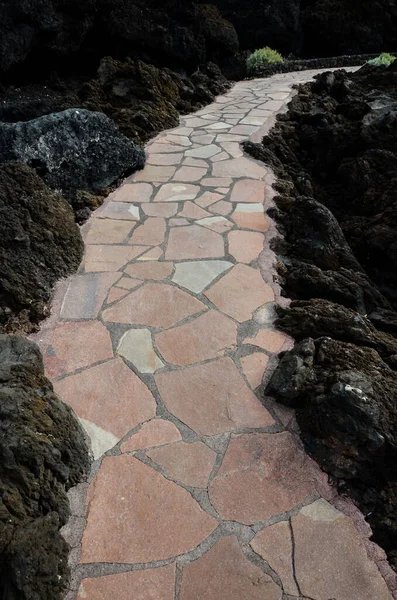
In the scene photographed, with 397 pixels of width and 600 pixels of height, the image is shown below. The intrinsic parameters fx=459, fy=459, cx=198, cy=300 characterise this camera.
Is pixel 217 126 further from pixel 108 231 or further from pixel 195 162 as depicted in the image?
pixel 108 231

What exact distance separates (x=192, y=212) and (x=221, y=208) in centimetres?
32

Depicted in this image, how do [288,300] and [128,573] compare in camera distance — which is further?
[288,300]

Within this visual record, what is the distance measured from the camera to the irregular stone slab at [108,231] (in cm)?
441

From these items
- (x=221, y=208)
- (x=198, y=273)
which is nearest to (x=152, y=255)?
(x=198, y=273)

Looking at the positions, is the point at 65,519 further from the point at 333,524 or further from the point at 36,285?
the point at 36,285

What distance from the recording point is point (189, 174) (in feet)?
19.0

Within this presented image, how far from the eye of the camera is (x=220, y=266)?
399cm

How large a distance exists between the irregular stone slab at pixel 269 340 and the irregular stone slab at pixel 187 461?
0.91m

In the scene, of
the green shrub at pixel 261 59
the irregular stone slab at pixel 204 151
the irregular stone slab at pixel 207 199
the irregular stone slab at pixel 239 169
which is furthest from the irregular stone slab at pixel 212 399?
the green shrub at pixel 261 59

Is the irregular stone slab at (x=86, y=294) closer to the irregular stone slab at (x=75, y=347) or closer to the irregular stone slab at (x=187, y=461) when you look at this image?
the irregular stone slab at (x=75, y=347)

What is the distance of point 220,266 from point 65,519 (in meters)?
2.42

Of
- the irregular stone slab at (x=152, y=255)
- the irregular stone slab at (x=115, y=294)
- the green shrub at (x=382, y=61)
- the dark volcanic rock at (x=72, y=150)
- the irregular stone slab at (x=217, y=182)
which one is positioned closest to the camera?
the irregular stone slab at (x=115, y=294)

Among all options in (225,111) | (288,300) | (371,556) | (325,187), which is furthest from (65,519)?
(225,111)

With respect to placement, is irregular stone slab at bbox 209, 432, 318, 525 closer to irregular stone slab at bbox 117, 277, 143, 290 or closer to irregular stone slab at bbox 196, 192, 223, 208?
irregular stone slab at bbox 117, 277, 143, 290
